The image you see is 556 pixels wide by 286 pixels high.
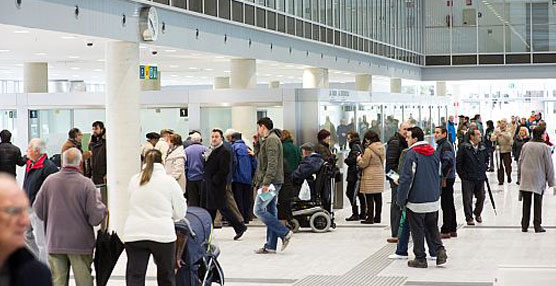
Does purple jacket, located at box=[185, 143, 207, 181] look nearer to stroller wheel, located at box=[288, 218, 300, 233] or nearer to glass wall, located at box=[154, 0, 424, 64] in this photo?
stroller wheel, located at box=[288, 218, 300, 233]

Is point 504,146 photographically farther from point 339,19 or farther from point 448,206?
point 448,206

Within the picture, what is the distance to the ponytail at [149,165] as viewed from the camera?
933 centimetres

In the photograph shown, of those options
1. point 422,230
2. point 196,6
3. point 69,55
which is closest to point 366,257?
point 422,230

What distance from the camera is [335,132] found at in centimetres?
2386

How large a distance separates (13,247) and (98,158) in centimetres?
1472

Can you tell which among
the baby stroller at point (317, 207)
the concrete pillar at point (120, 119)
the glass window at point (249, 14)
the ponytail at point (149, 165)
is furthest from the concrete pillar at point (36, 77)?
the ponytail at point (149, 165)

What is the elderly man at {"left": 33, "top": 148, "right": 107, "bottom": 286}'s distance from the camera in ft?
31.3

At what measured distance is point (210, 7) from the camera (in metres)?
22.5

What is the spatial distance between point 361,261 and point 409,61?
113ft

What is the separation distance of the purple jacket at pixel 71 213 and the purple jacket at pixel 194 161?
8.01 meters

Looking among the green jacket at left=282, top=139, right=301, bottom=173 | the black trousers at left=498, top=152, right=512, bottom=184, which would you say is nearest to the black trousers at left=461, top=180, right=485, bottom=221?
the green jacket at left=282, top=139, right=301, bottom=173

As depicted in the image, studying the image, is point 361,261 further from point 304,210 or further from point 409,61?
point 409,61

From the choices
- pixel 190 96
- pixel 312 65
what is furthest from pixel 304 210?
pixel 312 65

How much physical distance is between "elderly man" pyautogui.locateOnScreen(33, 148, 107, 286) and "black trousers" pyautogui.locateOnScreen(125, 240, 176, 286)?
504 mm
